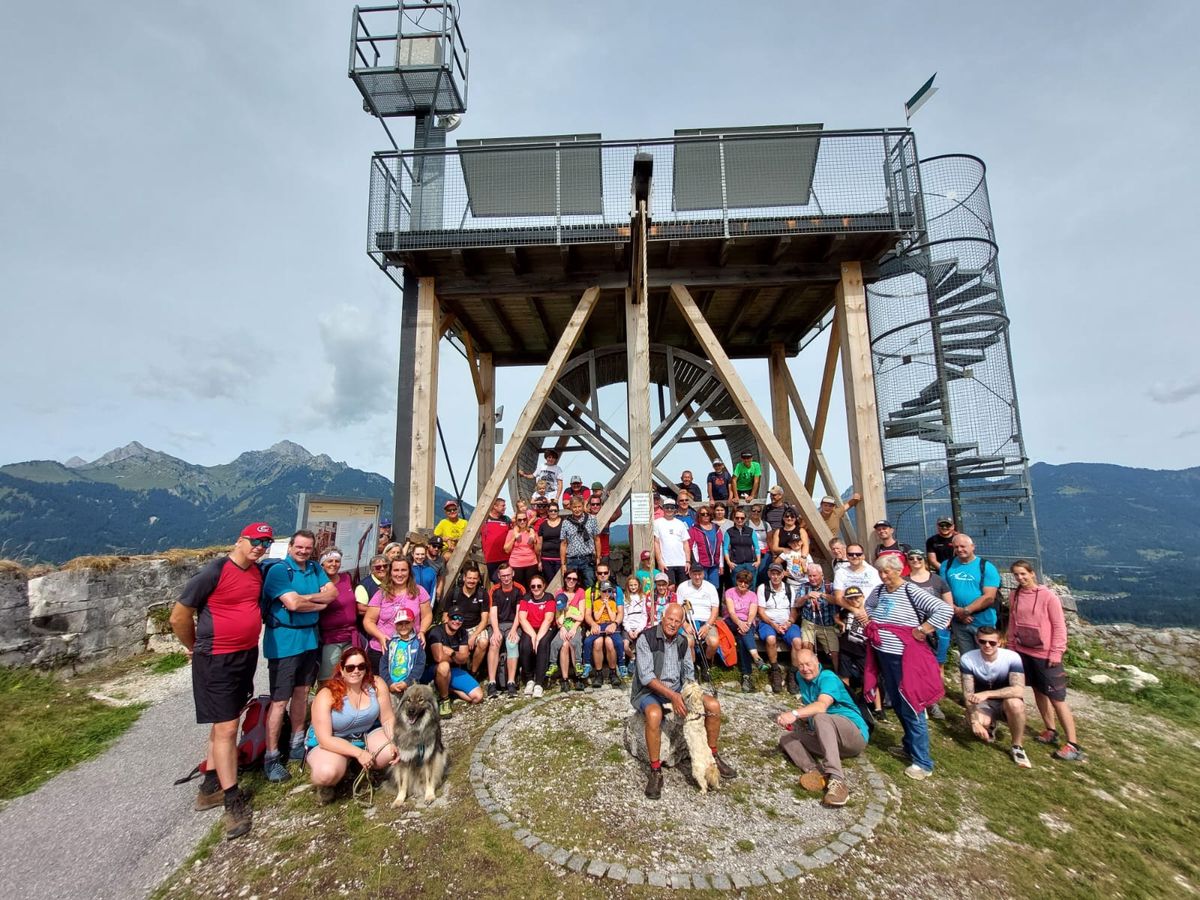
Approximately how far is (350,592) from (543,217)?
19.0 ft

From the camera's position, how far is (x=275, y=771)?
388 cm

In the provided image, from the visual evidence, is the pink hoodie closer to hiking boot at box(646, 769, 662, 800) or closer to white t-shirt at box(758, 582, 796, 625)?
white t-shirt at box(758, 582, 796, 625)

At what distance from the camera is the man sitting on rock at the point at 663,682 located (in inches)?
151

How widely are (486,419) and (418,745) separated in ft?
28.3

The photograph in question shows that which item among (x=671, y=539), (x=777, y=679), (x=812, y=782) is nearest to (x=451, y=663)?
(x=671, y=539)

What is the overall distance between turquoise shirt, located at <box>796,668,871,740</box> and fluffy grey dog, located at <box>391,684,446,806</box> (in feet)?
10.0

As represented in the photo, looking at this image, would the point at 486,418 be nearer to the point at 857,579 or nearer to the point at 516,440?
the point at 516,440

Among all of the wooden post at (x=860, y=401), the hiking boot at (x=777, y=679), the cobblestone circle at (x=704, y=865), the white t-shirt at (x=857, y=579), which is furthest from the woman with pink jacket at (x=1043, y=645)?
the wooden post at (x=860, y=401)

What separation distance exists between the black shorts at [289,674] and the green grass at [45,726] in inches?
72.6

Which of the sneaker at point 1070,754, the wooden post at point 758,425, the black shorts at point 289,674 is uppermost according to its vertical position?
the wooden post at point 758,425

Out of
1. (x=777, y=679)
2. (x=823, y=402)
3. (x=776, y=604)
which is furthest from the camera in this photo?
(x=823, y=402)

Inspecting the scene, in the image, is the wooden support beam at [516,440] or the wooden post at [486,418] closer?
the wooden support beam at [516,440]

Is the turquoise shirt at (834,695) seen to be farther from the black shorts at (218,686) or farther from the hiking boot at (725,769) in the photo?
the black shorts at (218,686)

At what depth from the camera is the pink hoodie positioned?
4.39 m
